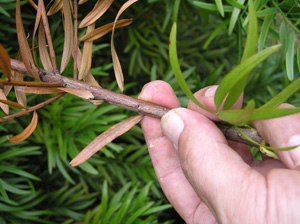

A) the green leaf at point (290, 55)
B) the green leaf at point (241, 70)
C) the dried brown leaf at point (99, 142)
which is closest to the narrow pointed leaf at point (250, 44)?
the green leaf at point (241, 70)

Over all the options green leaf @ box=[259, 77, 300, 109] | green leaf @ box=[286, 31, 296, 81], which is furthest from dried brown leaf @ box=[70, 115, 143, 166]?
green leaf @ box=[286, 31, 296, 81]

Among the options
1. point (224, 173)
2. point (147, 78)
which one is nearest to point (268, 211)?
point (224, 173)

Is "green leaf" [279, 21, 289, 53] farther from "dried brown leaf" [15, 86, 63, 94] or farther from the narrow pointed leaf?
"dried brown leaf" [15, 86, 63, 94]

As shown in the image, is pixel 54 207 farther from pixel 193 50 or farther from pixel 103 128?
pixel 193 50

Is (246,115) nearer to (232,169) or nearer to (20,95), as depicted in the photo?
(232,169)

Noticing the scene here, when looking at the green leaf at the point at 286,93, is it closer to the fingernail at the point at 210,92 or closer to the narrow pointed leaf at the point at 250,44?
the narrow pointed leaf at the point at 250,44
